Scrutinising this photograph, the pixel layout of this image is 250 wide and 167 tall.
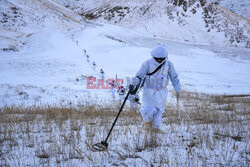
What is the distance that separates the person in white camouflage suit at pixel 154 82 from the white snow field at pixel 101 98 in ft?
1.30

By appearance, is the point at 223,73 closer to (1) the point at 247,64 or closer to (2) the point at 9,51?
(1) the point at 247,64

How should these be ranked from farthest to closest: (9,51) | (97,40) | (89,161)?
(97,40)
(9,51)
(89,161)

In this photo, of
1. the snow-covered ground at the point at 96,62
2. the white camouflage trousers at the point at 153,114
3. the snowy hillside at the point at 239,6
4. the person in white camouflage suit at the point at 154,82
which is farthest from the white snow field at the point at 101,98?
the snowy hillside at the point at 239,6

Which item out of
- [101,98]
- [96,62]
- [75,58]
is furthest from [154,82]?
[75,58]

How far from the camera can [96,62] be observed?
22.8m

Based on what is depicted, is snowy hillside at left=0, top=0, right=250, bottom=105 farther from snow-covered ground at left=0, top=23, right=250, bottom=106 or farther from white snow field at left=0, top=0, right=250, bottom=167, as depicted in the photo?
white snow field at left=0, top=0, right=250, bottom=167

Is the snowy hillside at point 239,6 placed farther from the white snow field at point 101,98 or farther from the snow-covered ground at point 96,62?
the snow-covered ground at point 96,62

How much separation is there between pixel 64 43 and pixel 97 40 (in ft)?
19.8

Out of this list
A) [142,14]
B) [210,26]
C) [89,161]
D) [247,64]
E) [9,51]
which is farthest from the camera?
[142,14]

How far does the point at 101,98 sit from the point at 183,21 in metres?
37.3

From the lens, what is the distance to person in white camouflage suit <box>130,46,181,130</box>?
334cm

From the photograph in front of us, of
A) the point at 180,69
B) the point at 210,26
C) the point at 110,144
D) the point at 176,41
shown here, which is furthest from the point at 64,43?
the point at 210,26

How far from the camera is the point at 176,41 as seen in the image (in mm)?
34250

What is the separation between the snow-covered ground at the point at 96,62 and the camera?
38.5 ft
